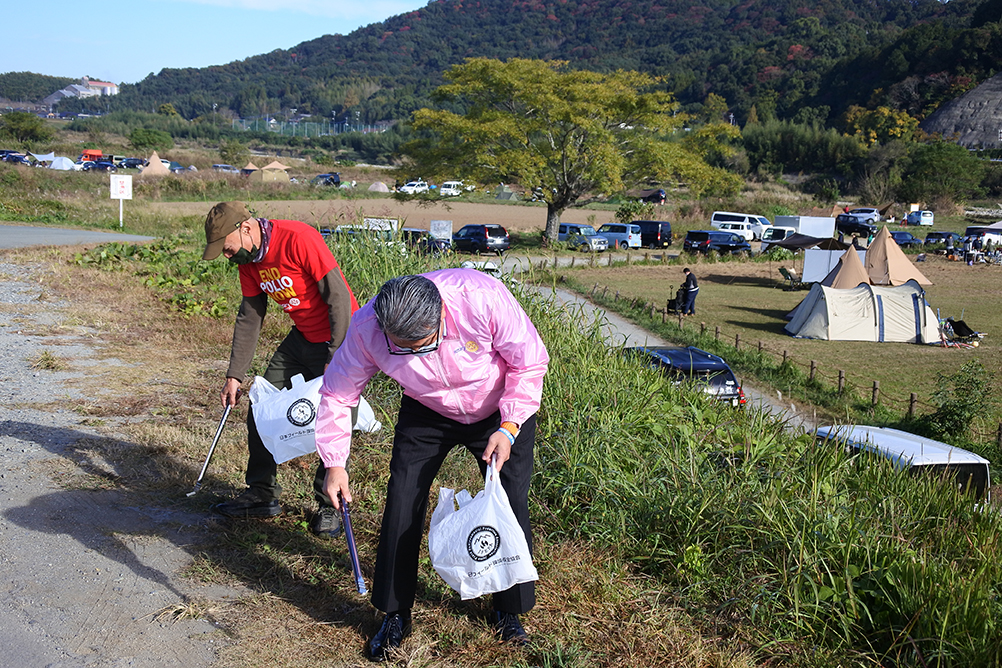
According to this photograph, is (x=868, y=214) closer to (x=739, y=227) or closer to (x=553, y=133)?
(x=739, y=227)

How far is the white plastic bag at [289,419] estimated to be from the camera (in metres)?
3.55

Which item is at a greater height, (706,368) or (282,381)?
(282,381)

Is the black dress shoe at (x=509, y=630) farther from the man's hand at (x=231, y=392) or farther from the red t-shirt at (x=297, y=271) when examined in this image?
the man's hand at (x=231, y=392)

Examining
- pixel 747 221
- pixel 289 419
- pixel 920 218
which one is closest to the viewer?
pixel 289 419

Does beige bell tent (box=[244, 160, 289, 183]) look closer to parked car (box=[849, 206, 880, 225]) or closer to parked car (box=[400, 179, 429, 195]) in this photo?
parked car (box=[400, 179, 429, 195])

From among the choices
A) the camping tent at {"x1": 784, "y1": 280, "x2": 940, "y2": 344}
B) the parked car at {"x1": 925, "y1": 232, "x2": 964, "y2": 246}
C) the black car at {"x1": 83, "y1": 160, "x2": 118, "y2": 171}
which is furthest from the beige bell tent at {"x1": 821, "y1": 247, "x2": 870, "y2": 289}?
the black car at {"x1": 83, "y1": 160, "x2": 118, "y2": 171}

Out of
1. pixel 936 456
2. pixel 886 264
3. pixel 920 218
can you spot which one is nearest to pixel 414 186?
pixel 920 218

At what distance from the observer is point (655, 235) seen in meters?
35.4

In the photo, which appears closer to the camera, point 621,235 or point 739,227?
point 621,235

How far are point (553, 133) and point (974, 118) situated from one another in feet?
251

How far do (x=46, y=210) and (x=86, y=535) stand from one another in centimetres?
2365

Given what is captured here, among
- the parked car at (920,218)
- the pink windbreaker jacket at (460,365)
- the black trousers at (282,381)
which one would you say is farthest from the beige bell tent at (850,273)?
the parked car at (920,218)

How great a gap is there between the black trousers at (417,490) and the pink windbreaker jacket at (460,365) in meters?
0.08

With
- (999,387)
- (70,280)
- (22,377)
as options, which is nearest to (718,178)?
(999,387)
